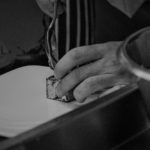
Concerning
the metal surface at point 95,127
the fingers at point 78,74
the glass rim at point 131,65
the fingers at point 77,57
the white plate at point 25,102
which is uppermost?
the glass rim at point 131,65

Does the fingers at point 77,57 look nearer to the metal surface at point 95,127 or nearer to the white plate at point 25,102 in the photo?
the white plate at point 25,102

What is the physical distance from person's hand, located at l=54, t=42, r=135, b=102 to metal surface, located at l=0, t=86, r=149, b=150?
163 mm

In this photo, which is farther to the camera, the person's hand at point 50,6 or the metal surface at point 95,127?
the person's hand at point 50,6

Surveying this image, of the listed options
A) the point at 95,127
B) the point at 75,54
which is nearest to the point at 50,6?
the point at 75,54

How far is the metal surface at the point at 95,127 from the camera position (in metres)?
0.32

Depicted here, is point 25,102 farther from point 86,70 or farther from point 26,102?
point 86,70

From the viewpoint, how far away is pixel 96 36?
2.27 ft

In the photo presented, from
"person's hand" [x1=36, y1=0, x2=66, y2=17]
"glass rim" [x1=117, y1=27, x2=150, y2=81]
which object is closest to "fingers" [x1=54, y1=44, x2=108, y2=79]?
"person's hand" [x1=36, y1=0, x2=66, y2=17]

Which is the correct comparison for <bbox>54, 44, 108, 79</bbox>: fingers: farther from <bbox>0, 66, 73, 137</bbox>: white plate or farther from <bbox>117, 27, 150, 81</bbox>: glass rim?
<bbox>117, 27, 150, 81</bbox>: glass rim

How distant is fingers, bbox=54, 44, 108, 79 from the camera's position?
55 cm

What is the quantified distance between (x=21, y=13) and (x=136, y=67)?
0.79 meters

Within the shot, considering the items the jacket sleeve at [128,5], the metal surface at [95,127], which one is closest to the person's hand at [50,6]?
the jacket sleeve at [128,5]

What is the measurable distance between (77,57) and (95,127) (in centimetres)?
22

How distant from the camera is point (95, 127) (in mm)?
351
